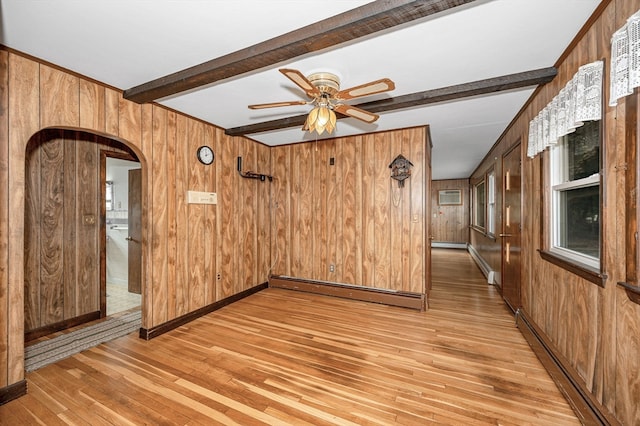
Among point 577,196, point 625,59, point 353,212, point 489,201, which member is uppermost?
point 625,59

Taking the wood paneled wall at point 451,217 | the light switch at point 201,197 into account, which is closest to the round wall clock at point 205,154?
the light switch at point 201,197

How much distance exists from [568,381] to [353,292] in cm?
250

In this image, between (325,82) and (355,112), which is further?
(355,112)

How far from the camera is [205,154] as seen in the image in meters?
3.48

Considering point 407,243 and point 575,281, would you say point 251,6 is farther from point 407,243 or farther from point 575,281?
point 407,243

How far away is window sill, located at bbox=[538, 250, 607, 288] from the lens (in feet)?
5.05

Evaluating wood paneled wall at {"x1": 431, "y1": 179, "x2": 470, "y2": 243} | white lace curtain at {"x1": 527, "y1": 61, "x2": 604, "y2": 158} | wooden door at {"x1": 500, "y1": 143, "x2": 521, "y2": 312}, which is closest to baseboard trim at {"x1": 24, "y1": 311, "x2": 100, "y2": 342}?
white lace curtain at {"x1": 527, "y1": 61, "x2": 604, "y2": 158}

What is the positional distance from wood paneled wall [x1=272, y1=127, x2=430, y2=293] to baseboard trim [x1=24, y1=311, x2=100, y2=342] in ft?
8.29

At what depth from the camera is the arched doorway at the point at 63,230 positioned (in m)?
2.81

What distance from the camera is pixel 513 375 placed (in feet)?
6.92

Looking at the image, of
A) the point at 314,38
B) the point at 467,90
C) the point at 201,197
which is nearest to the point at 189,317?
the point at 201,197

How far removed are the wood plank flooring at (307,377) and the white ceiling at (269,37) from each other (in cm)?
251

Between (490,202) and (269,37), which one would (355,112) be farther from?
(490,202)

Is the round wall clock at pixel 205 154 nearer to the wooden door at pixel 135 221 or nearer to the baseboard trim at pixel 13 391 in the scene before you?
the wooden door at pixel 135 221
